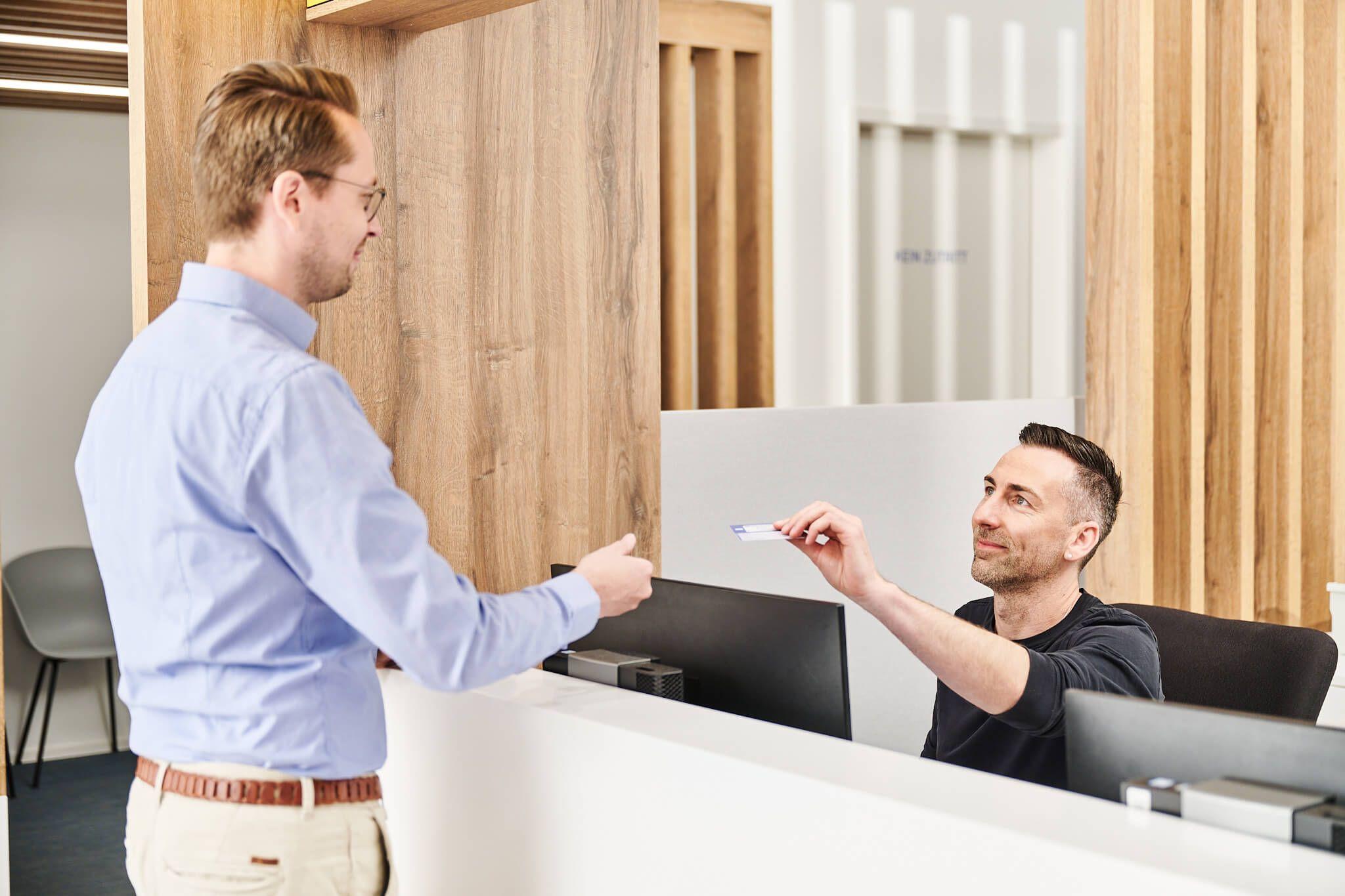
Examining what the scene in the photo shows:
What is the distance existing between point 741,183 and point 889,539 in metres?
1.61

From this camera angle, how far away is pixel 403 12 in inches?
97.3

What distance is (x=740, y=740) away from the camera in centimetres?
158

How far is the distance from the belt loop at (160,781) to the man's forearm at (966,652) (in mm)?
983

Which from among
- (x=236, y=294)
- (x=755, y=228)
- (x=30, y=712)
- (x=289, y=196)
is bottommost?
(x=30, y=712)

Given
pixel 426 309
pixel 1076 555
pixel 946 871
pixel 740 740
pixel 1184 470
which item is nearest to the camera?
pixel 946 871

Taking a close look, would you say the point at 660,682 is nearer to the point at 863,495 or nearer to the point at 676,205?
the point at 863,495

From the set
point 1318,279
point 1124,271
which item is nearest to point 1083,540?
point 1124,271

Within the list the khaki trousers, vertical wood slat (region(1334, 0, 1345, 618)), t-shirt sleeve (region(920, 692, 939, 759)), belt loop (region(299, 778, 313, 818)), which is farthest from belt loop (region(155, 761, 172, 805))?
vertical wood slat (region(1334, 0, 1345, 618))

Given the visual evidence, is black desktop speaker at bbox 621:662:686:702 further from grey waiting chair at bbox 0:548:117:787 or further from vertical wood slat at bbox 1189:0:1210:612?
grey waiting chair at bbox 0:548:117:787

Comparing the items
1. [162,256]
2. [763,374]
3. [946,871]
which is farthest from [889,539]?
[946,871]

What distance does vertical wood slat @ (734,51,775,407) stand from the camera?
5.45 meters

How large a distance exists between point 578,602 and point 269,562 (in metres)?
0.33

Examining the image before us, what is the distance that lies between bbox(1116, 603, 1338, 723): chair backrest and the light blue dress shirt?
1495 mm

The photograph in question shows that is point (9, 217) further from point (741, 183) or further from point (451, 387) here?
point (451, 387)
